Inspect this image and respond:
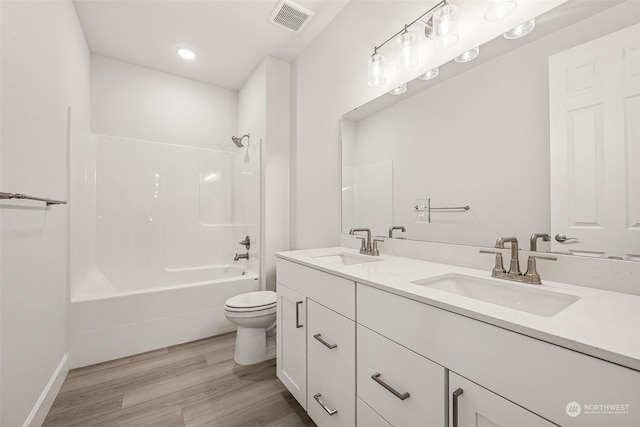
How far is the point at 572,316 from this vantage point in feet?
1.97

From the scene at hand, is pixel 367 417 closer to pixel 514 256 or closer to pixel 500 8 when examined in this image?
pixel 514 256

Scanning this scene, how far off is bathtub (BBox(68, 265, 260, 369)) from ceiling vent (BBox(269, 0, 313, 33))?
2.20 meters

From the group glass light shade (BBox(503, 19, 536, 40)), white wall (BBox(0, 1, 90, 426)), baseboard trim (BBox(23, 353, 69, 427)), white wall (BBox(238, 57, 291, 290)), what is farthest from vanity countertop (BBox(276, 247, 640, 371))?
baseboard trim (BBox(23, 353, 69, 427))

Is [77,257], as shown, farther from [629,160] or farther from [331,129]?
[629,160]

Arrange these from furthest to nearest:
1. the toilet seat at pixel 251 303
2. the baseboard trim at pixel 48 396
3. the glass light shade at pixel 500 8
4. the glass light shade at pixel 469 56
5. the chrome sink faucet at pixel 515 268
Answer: the toilet seat at pixel 251 303, the baseboard trim at pixel 48 396, the glass light shade at pixel 469 56, the glass light shade at pixel 500 8, the chrome sink faucet at pixel 515 268

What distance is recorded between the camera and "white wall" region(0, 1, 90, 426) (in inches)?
42.9

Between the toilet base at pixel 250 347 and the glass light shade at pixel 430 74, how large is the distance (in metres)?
1.97

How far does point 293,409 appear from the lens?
1.46 meters

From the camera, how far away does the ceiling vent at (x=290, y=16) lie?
6.31 ft

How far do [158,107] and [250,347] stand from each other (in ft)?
8.71

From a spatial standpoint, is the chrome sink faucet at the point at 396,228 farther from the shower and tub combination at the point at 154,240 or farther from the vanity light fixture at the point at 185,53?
the vanity light fixture at the point at 185,53

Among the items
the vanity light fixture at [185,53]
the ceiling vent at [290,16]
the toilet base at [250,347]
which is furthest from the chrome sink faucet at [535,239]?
the vanity light fixture at [185,53]

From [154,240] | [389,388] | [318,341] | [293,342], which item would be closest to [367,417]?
[389,388]

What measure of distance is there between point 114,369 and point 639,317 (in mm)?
2653
